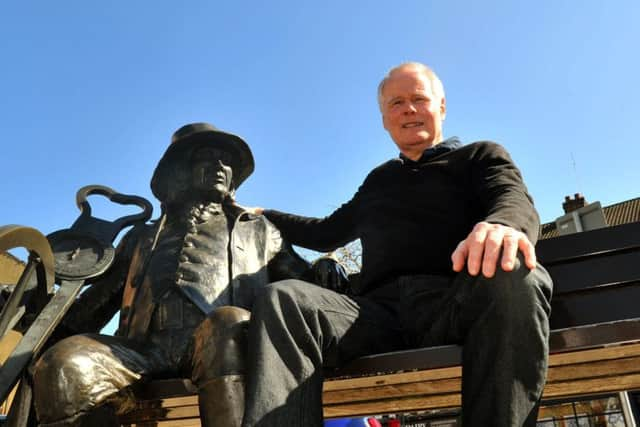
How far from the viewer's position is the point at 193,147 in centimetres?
339

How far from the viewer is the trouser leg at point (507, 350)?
1.57 metres

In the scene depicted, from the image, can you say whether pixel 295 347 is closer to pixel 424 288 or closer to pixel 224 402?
pixel 224 402

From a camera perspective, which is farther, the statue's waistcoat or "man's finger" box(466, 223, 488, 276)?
the statue's waistcoat

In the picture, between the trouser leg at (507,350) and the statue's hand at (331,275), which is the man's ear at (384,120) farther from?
the trouser leg at (507,350)

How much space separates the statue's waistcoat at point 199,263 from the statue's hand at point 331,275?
34 cm

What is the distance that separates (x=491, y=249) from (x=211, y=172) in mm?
1973

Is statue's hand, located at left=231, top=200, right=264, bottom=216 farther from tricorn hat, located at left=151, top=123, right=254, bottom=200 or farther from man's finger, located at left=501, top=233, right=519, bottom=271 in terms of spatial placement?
man's finger, located at left=501, top=233, right=519, bottom=271

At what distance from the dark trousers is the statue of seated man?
0.27 meters

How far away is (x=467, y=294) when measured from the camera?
1796mm

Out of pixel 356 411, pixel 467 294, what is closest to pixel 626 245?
pixel 467 294

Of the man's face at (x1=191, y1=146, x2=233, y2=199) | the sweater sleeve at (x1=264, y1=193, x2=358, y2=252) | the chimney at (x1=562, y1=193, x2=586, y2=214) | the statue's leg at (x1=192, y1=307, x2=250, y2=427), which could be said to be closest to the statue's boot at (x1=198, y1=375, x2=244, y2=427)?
the statue's leg at (x1=192, y1=307, x2=250, y2=427)

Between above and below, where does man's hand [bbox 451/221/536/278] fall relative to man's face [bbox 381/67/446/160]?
below

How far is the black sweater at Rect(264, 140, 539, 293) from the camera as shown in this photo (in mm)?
2346

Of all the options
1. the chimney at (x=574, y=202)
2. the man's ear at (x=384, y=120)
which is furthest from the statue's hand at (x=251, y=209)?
the chimney at (x=574, y=202)
